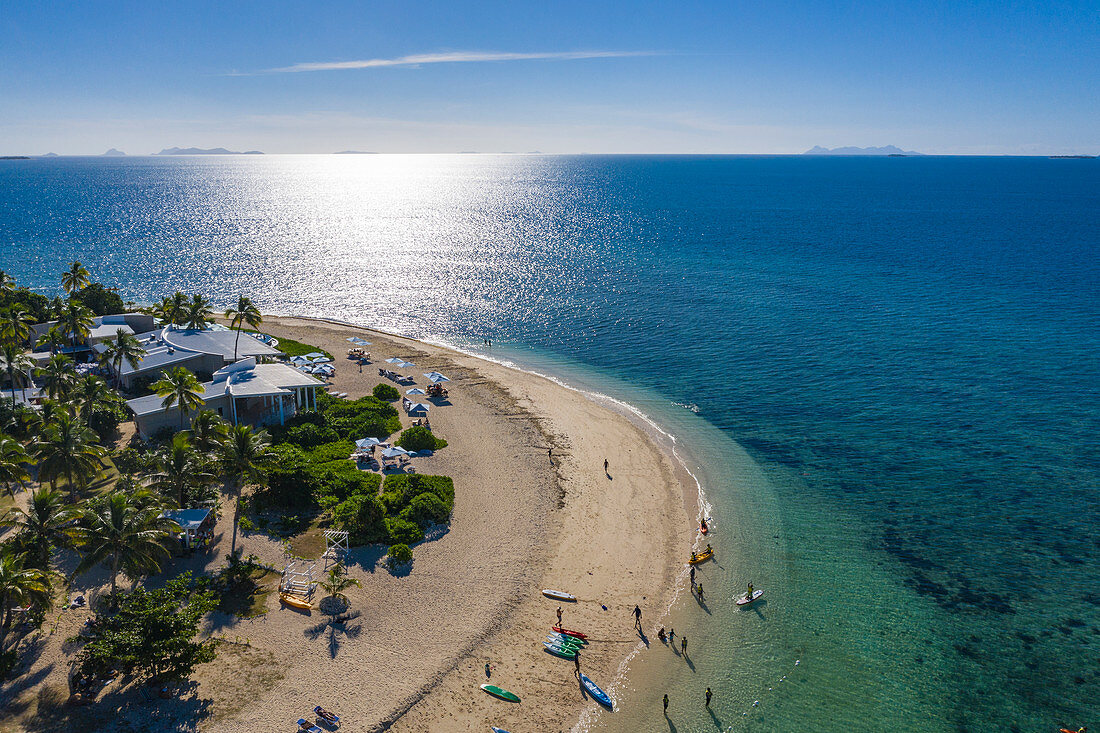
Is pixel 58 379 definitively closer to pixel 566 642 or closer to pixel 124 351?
pixel 124 351

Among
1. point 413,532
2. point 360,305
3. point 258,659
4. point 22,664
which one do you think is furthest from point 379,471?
point 360,305

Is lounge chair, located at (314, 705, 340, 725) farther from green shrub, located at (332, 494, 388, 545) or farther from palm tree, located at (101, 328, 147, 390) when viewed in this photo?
palm tree, located at (101, 328, 147, 390)

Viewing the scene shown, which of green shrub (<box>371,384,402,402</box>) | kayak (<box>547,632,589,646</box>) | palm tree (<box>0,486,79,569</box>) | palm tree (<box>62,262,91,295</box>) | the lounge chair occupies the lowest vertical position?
kayak (<box>547,632,589,646</box>)

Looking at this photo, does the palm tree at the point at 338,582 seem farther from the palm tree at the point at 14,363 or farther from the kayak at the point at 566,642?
the palm tree at the point at 14,363

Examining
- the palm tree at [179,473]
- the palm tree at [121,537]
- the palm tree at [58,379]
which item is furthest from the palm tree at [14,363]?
the palm tree at [121,537]

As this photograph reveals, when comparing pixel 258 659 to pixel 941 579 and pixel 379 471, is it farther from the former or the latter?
pixel 941 579

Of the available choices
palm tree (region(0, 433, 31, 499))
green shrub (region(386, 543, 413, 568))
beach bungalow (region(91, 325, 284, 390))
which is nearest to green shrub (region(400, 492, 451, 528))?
green shrub (region(386, 543, 413, 568))

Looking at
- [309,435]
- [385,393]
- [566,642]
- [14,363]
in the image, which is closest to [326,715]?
[566,642]
